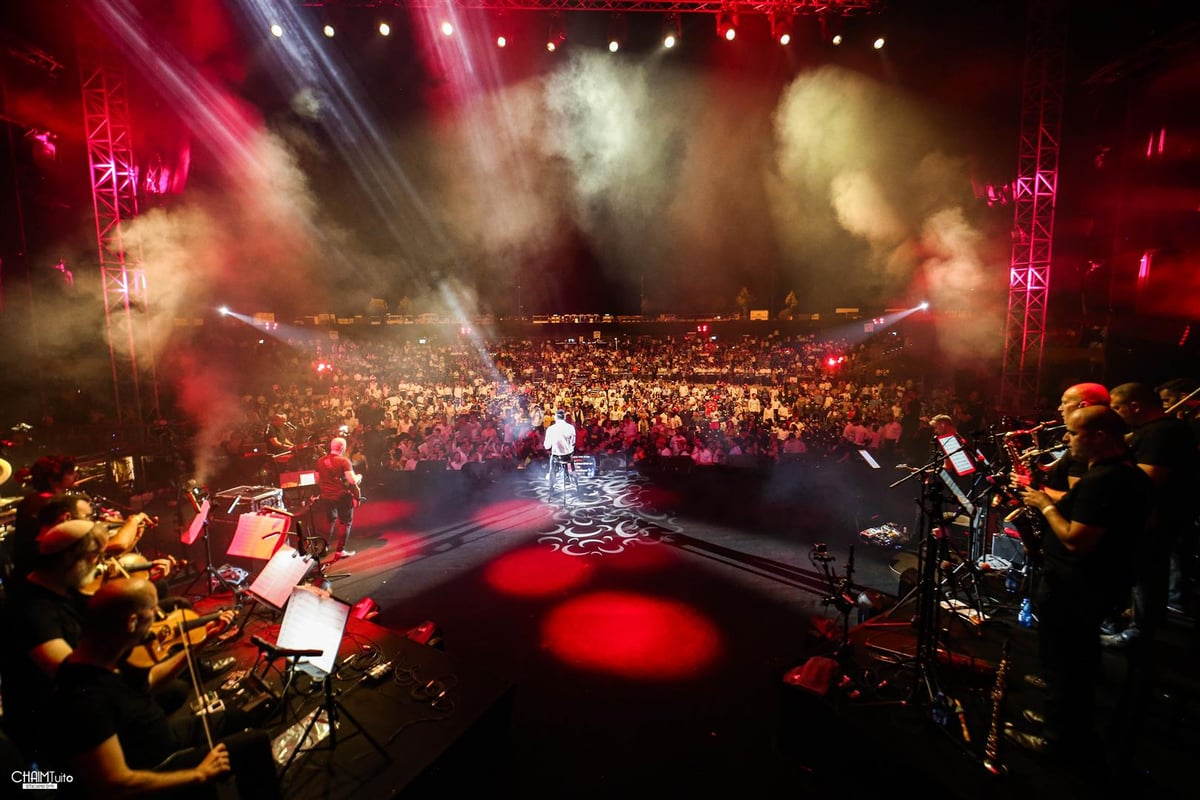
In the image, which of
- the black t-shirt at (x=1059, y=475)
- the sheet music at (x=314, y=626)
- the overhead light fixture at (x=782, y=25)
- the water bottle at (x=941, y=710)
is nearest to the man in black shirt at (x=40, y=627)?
the sheet music at (x=314, y=626)

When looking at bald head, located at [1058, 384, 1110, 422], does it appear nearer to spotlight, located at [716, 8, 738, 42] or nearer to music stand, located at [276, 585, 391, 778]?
music stand, located at [276, 585, 391, 778]

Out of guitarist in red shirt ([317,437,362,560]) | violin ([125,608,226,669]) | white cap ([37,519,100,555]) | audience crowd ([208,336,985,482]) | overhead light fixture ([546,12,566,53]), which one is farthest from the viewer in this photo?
audience crowd ([208,336,985,482])

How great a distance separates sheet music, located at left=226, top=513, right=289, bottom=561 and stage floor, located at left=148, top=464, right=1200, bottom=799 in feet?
1.93

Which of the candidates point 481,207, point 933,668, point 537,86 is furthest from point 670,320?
point 933,668

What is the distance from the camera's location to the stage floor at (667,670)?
2.85 m

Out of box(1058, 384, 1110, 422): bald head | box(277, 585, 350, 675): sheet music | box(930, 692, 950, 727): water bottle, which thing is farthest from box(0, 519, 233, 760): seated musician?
box(1058, 384, 1110, 422): bald head

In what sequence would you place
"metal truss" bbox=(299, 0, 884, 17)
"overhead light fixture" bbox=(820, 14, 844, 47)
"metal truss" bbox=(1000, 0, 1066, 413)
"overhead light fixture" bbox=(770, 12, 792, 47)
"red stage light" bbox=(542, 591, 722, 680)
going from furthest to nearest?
"metal truss" bbox=(1000, 0, 1066, 413)
"overhead light fixture" bbox=(820, 14, 844, 47)
"overhead light fixture" bbox=(770, 12, 792, 47)
"metal truss" bbox=(299, 0, 884, 17)
"red stage light" bbox=(542, 591, 722, 680)

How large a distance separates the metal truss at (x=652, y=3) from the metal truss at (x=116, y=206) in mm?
3420

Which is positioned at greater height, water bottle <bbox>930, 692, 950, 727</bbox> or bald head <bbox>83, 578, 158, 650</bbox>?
bald head <bbox>83, 578, 158, 650</bbox>

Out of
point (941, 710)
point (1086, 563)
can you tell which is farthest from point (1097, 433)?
point (941, 710)

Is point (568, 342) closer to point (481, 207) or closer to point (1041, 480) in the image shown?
point (481, 207)

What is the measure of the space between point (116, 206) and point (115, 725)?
10246 mm

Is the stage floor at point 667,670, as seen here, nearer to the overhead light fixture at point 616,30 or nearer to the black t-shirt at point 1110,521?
the black t-shirt at point 1110,521

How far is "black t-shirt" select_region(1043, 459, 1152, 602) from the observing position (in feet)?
7.84
